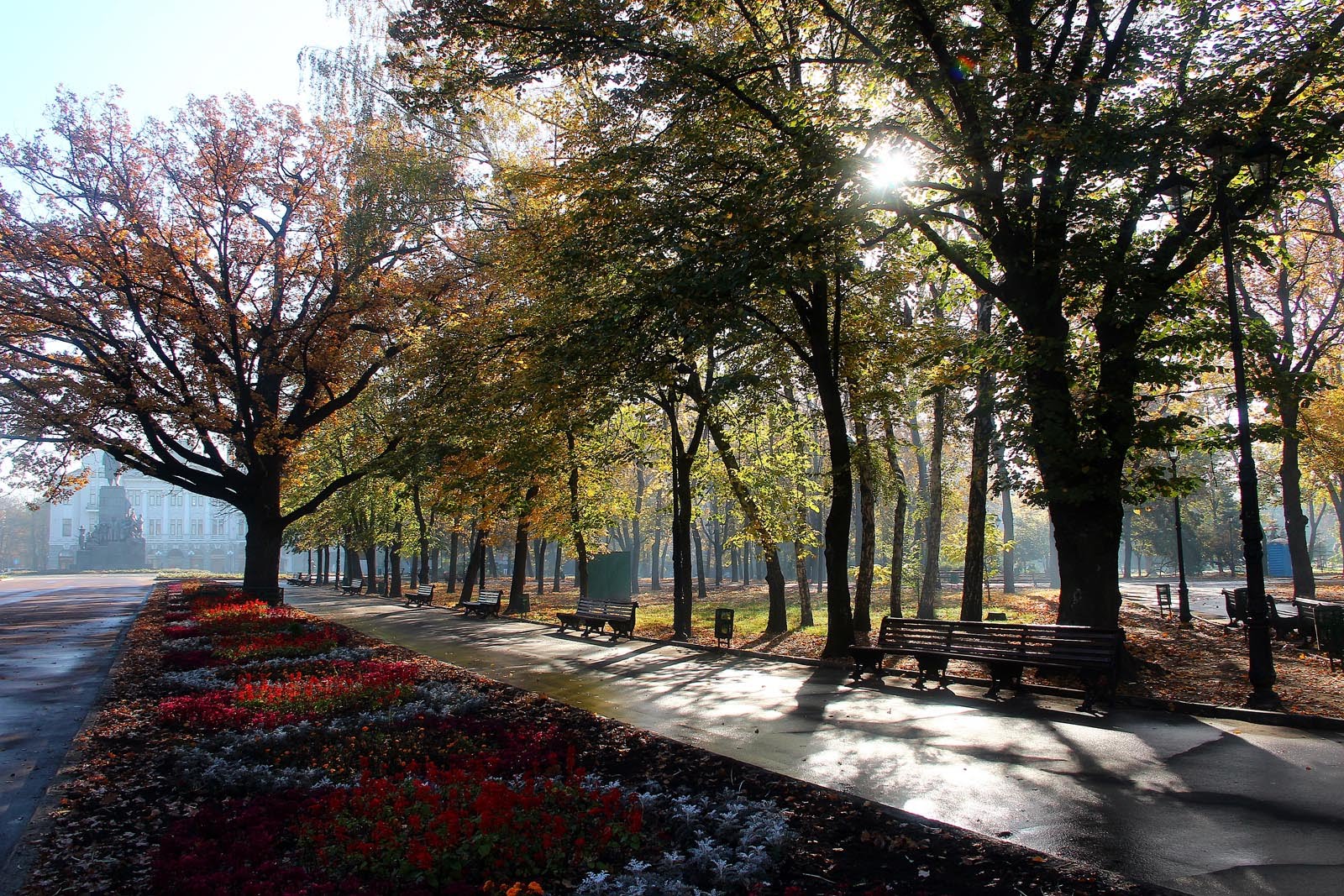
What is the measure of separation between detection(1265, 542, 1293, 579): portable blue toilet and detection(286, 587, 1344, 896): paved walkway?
4407 centimetres

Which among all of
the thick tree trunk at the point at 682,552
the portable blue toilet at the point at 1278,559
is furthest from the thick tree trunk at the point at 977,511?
the portable blue toilet at the point at 1278,559

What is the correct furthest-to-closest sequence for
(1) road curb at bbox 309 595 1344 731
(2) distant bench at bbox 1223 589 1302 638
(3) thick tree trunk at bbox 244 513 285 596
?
(3) thick tree trunk at bbox 244 513 285 596 < (2) distant bench at bbox 1223 589 1302 638 < (1) road curb at bbox 309 595 1344 731

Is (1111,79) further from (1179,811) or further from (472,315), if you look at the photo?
(472,315)

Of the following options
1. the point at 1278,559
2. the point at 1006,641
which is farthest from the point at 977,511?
the point at 1278,559

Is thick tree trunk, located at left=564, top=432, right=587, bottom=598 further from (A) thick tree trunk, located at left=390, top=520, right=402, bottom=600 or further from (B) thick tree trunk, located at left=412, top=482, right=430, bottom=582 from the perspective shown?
(A) thick tree trunk, located at left=390, top=520, right=402, bottom=600

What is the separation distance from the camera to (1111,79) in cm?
1026

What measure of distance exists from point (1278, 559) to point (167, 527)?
128m

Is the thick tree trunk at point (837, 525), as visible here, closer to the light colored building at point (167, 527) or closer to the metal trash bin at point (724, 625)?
the metal trash bin at point (724, 625)

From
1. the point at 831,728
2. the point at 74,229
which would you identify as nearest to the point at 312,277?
the point at 74,229

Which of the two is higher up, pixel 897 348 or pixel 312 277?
pixel 312 277

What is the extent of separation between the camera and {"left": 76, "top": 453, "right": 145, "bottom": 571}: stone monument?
83125 millimetres

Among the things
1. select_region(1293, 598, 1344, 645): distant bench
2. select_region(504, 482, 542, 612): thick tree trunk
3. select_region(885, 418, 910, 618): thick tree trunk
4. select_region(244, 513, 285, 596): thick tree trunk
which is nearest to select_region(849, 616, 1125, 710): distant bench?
select_region(885, 418, 910, 618): thick tree trunk

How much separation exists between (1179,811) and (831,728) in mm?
3655

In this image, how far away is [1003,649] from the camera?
10.8m
